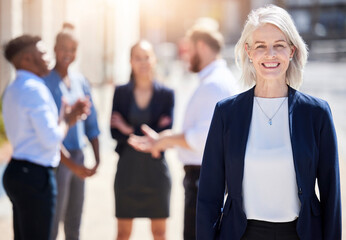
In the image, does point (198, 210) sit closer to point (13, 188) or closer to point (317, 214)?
point (317, 214)

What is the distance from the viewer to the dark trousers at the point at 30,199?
3.83 meters

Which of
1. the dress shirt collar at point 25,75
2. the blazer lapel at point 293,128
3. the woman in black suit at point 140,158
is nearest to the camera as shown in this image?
the blazer lapel at point 293,128

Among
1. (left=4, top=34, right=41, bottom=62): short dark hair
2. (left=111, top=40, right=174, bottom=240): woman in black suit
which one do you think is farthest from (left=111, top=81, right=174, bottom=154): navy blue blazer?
(left=4, top=34, right=41, bottom=62): short dark hair

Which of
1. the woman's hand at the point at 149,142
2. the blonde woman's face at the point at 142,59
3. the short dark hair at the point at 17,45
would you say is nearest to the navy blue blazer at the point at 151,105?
the blonde woman's face at the point at 142,59

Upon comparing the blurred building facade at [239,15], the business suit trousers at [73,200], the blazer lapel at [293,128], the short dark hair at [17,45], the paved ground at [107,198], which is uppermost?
the blurred building facade at [239,15]

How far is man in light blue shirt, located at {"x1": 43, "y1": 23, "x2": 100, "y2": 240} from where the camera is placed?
15.7ft

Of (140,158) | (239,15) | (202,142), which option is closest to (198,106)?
(202,142)

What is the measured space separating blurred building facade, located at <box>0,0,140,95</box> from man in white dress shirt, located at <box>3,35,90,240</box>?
156cm

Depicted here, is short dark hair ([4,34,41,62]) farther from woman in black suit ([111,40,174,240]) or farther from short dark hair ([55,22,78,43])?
woman in black suit ([111,40,174,240])

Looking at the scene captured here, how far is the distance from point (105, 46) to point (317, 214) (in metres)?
13.7

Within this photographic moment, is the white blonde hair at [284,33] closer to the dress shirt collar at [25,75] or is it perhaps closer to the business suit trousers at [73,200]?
the dress shirt collar at [25,75]

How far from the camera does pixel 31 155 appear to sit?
3885 mm

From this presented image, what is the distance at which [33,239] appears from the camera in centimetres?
383

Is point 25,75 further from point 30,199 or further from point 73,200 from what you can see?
point 73,200
